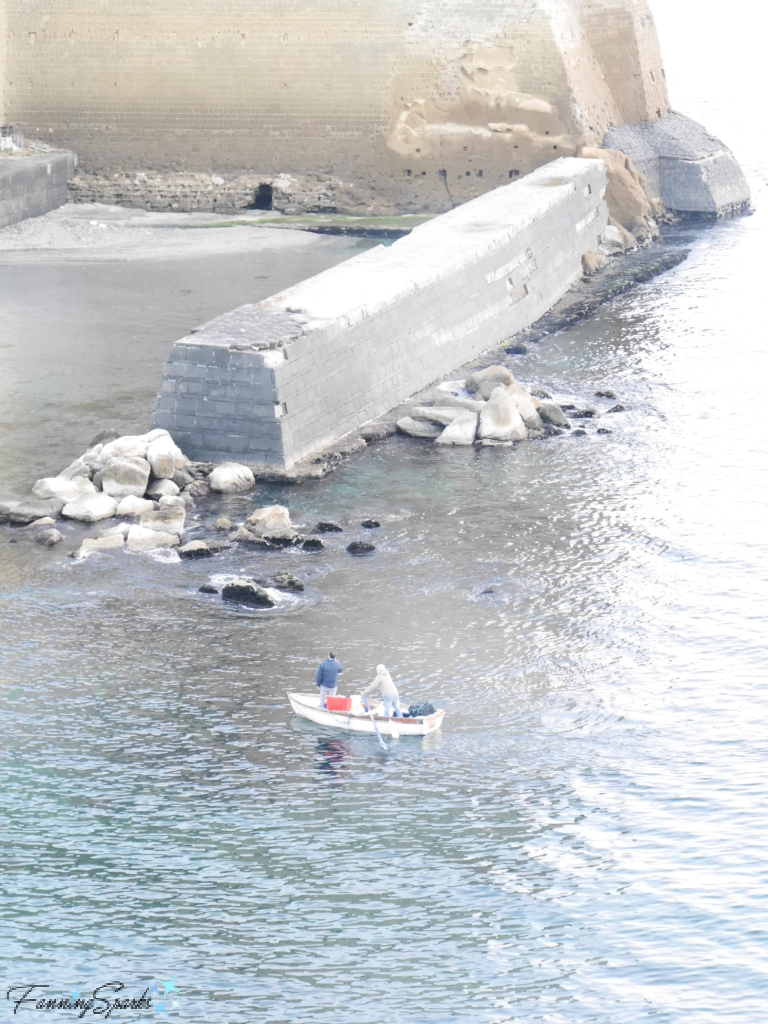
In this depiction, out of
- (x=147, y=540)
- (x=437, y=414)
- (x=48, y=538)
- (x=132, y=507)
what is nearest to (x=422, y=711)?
(x=147, y=540)

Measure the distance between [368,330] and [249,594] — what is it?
8.37 metres

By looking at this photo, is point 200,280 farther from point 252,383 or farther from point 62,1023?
point 62,1023

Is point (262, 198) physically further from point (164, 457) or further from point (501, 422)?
point (164, 457)

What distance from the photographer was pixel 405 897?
13.6m

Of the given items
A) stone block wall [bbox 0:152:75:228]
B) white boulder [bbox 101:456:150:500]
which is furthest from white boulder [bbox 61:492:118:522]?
stone block wall [bbox 0:152:75:228]

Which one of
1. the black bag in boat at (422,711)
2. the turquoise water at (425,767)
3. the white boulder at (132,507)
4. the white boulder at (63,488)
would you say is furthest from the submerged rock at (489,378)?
the black bag in boat at (422,711)

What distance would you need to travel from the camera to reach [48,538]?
21.0 metres

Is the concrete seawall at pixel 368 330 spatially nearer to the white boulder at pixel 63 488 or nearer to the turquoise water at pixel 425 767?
the turquoise water at pixel 425 767

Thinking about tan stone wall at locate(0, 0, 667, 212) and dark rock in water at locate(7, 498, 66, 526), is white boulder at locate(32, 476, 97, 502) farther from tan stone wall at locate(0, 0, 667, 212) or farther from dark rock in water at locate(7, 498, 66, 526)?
tan stone wall at locate(0, 0, 667, 212)

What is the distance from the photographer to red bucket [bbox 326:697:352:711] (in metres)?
16.3

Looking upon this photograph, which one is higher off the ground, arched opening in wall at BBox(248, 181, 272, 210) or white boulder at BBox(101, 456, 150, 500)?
arched opening in wall at BBox(248, 181, 272, 210)

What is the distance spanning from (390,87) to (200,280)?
8.86 m

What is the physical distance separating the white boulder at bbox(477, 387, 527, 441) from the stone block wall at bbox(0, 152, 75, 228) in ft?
59.3

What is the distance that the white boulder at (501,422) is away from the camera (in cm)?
2552
